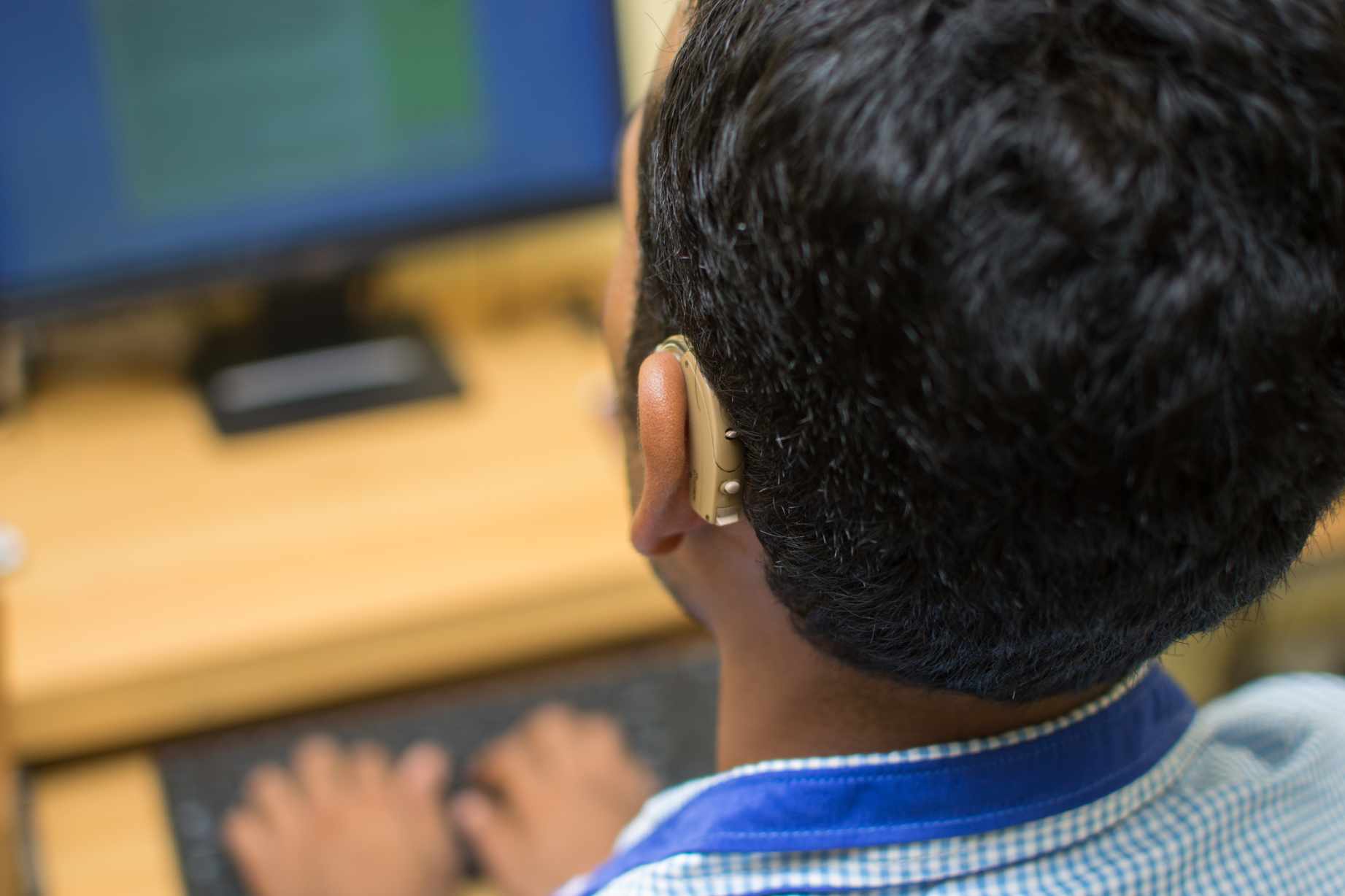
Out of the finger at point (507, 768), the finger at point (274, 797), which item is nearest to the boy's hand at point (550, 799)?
the finger at point (507, 768)

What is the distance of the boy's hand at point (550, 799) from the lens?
36.4 inches

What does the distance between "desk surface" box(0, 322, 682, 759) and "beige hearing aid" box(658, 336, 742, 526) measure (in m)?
0.52

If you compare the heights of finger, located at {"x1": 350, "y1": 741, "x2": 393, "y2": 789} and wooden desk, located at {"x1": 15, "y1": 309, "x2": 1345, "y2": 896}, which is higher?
wooden desk, located at {"x1": 15, "y1": 309, "x2": 1345, "y2": 896}

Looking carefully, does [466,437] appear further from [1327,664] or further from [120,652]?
[1327,664]

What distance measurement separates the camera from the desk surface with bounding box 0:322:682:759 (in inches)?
37.9

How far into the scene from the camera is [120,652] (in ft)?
3.12

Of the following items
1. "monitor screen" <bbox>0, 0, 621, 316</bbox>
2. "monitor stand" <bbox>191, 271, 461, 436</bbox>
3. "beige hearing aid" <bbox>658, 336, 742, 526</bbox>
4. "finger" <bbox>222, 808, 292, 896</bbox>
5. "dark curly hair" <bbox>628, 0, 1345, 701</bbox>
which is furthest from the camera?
"monitor stand" <bbox>191, 271, 461, 436</bbox>

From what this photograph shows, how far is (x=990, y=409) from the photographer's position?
41cm

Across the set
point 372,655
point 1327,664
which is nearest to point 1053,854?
point 372,655

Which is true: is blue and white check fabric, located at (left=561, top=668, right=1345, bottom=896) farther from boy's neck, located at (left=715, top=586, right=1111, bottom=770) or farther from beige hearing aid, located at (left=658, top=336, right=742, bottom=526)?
beige hearing aid, located at (left=658, top=336, right=742, bottom=526)

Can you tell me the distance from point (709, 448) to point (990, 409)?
0.13 metres

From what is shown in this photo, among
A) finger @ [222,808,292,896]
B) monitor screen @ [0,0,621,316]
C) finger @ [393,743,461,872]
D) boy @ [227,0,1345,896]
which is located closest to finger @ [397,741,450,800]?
finger @ [393,743,461,872]

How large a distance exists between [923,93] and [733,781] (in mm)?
322

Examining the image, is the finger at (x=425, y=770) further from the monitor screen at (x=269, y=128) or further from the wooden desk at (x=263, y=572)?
the monitor screen at (x=269, y=128)
